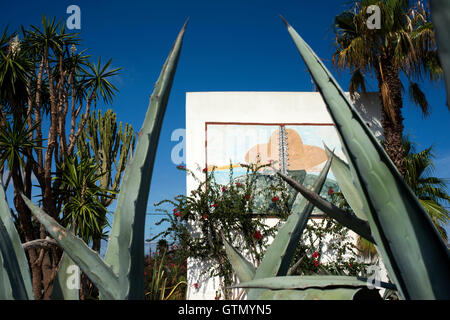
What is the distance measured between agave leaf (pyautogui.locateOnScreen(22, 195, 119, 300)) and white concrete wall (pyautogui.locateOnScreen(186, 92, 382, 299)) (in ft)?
16.2

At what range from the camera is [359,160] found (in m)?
0.42

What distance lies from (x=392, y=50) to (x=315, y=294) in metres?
5.52

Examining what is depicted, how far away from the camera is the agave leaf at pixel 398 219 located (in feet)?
1.36

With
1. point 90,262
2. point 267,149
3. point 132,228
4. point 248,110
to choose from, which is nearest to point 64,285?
point 90,262

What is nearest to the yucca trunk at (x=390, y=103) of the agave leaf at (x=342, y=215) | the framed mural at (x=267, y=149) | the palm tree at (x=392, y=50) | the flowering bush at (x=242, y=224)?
the palm tree at (x=392, y=50)

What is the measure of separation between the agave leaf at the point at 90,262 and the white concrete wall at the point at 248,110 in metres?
4.95

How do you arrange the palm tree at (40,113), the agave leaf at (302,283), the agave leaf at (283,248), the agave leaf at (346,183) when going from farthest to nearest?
1. the palm tree at (40,113)
2. the agave leaf at (346,183)
3. the agave leaf at (283,248)
4. the agave leaf at (302,283)

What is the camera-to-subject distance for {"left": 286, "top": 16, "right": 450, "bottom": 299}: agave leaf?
1.36 ft

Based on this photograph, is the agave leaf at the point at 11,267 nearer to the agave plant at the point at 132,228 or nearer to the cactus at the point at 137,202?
the agave plant at the point at 132,228

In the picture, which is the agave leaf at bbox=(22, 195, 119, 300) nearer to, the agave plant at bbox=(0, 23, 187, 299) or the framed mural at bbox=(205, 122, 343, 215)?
the agave plant at bbox=(0, 23, 187, 299)

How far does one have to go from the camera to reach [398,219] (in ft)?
1.38

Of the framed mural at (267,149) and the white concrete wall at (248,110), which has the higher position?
the white concrete wall at (248,110)

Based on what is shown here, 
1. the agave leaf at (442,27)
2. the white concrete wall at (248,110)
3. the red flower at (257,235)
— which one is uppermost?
the white concrete wall at (248,110)
